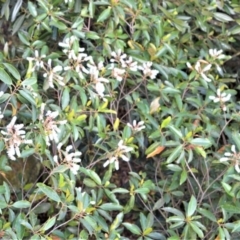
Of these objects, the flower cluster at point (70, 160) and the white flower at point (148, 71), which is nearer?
the flower cluster at point (70, 160)

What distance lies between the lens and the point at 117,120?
1780mm

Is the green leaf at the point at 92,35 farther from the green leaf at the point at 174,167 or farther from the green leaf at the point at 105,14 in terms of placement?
the green leaf at the point at 174,167

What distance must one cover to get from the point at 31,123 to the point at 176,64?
783 millimetres

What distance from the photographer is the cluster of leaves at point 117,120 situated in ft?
5.16

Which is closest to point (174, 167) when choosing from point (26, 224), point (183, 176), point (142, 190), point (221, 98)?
point (183, 176)

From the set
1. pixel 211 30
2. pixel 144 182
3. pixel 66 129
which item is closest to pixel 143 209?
pixel 144 182

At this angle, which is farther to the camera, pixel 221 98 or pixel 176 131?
pixel 221 98

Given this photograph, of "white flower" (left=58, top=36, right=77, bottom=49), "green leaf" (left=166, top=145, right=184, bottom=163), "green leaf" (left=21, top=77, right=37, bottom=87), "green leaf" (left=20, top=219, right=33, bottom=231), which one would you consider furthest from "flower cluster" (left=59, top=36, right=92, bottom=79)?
"green leaf" (left=20, top=219, right=33, bottom=231)

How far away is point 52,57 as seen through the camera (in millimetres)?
1807

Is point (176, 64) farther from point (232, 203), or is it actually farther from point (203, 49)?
point (232, 203)

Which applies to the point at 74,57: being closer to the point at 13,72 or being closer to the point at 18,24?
the point at 13,72

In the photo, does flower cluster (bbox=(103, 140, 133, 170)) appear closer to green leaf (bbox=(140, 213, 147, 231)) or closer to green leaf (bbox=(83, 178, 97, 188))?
green leaf (bbox=(83, 178, 97, 188))

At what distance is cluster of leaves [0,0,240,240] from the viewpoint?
1573 millimetres

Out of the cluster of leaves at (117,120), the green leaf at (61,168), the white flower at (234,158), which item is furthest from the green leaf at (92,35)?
the white flower at (234,158)
